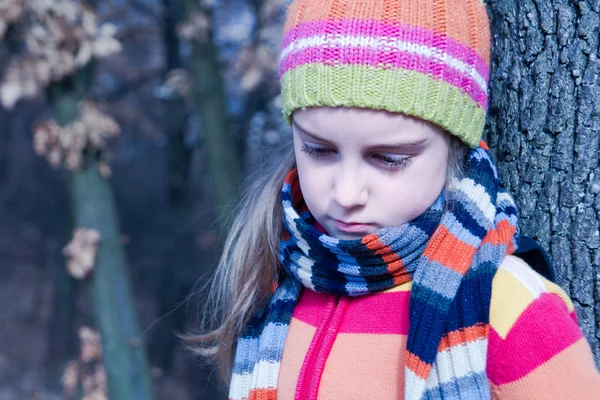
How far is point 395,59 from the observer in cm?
160

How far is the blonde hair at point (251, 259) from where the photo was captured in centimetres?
211

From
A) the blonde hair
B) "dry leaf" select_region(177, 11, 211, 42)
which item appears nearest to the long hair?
the blonde hair

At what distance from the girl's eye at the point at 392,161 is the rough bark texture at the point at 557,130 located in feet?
1.85

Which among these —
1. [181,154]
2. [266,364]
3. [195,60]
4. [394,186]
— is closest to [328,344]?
[266,364]

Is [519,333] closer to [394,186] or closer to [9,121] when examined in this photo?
[394,186]

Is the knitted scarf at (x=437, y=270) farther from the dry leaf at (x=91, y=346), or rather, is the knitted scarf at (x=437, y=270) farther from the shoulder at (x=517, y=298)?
the dry leaf at (x=91, y=346)

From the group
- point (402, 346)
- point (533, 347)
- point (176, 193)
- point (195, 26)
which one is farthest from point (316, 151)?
point (176, 193)

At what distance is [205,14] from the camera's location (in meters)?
5.30

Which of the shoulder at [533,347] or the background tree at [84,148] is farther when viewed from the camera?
the background tree at [84,148]

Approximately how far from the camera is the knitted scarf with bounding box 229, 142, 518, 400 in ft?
5.14

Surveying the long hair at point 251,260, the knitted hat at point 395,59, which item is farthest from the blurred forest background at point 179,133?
the knitted hat at point 395,59

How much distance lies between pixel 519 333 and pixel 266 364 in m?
0.74

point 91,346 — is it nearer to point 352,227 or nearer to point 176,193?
point 352,227

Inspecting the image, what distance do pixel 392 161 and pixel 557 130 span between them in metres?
0.60
